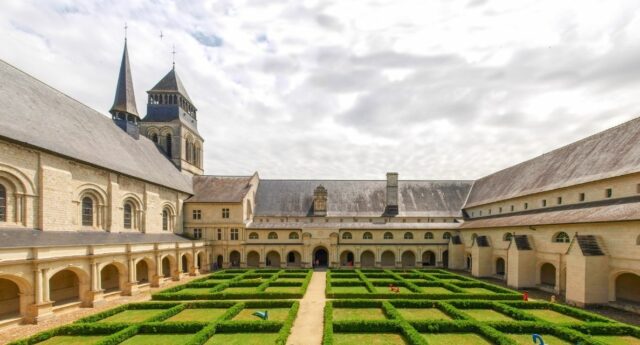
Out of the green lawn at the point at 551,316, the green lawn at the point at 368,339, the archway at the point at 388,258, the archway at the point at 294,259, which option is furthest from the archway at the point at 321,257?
the green lawn at the point at 368,339

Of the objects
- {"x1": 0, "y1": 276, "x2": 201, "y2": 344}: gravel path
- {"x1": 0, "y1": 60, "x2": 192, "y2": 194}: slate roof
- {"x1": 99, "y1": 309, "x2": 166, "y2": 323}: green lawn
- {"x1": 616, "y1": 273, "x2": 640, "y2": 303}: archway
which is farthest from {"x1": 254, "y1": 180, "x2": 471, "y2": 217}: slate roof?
{"x1": 99, "y1": 309, "x2": 166, "y2": 323}: green lawn

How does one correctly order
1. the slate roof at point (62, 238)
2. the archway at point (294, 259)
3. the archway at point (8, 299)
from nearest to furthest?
1. the slate roof at point (62, 238)
2. the archway at point (8, 299)
3. the archway at point (294, 259)

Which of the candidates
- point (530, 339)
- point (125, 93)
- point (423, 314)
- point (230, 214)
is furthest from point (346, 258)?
point (125, 93)

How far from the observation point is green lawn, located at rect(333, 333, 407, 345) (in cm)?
1557

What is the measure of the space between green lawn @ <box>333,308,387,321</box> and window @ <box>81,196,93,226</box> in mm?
22641

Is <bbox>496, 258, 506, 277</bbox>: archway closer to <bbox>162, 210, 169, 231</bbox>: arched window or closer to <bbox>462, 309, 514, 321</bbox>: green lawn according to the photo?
<bbox>462, 309, 514, 321</bbox>: green lawn

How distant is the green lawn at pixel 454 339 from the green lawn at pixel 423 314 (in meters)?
2.61

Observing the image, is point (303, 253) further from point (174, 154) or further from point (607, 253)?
point (607, 253)

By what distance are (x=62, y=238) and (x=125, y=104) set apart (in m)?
22.1

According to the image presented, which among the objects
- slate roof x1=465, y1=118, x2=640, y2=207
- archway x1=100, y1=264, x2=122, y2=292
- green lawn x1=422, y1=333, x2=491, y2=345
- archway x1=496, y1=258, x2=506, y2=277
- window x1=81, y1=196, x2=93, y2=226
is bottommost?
archway x1=496, y1=258, x2=506, y2=277

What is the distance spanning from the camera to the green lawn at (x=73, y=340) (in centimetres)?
1528

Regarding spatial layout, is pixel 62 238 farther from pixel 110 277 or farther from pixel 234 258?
pixel 234 258

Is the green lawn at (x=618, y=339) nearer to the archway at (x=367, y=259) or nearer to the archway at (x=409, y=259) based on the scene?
the archway at (x=409, y=259)

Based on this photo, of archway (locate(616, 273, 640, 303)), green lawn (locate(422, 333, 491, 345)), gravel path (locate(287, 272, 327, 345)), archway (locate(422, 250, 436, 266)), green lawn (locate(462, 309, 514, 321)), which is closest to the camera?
green lawn (locate(422, 333, 491, 345))
